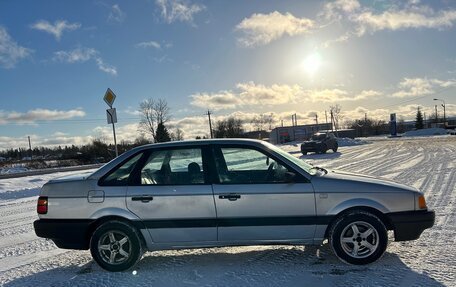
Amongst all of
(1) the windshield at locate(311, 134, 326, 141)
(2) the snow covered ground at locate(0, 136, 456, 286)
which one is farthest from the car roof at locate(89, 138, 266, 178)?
(1) the windshield at locate(311, 134, 326, 141)

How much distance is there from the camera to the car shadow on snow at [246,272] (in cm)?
433

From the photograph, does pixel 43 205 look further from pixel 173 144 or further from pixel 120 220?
pixel 173 144

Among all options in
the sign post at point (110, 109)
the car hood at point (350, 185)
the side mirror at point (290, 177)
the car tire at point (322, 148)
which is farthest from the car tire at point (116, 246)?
the car tire at point (322, 148)

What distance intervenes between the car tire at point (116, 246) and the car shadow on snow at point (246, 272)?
0.12 m

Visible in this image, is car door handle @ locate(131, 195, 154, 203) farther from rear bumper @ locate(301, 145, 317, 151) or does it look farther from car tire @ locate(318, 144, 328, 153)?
car tire @ locate(318, 144, 328, 153)

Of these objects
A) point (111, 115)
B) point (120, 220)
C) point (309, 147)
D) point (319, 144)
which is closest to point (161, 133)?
point (309, 147)

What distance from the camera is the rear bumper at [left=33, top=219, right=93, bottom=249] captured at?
4.95 m

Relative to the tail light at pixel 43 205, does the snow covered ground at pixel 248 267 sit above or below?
below

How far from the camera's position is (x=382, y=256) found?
5.04 m

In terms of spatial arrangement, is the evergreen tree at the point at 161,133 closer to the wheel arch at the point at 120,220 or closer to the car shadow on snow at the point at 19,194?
the car shadow on snow at the point at 19,194

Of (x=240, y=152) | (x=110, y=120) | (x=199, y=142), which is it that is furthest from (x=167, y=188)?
(x=110, y=120)

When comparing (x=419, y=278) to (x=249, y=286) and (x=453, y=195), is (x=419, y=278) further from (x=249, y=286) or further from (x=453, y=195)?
(x=453, y=195)

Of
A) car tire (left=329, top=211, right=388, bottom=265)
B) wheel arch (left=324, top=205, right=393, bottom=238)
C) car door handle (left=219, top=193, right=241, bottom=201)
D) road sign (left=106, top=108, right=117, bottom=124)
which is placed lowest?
car tire (left=329, top=211, right=388, bottom=265)

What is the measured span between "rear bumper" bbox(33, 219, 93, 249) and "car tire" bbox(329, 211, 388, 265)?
3.04 meters
